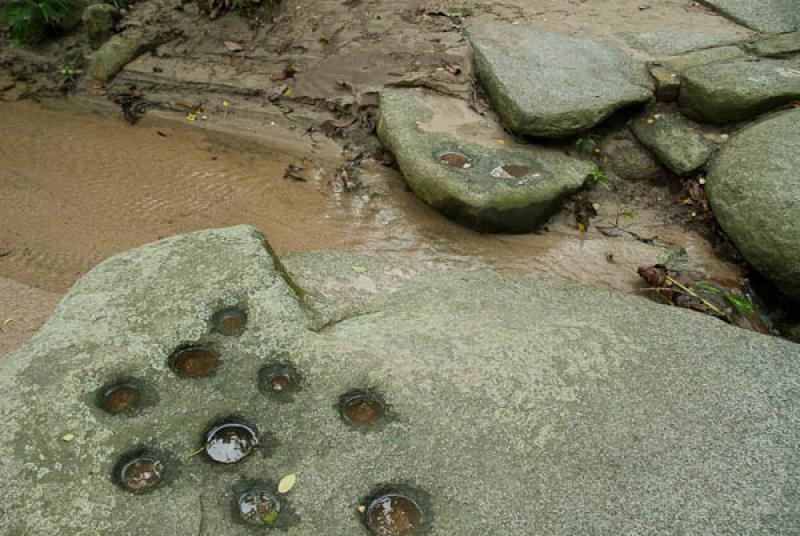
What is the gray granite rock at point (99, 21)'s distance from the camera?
689 cm

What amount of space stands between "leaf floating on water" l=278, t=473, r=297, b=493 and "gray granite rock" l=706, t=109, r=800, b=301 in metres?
3.47

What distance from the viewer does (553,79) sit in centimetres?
534

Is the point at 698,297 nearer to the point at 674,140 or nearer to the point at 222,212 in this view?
the point at 674,140

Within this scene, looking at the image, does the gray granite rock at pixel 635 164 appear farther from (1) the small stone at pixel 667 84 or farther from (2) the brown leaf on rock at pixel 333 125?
(2) the brown leaf on rock at pixel 333 125

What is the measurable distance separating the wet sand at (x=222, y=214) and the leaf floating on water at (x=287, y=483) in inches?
86.0

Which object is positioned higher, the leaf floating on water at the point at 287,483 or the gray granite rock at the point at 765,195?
the leaf floating on water at the point at 287,483

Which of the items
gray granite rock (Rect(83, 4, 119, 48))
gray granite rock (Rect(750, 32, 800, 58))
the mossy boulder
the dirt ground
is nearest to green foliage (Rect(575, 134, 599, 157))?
the dirt ground

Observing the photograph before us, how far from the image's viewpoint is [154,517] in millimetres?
2338

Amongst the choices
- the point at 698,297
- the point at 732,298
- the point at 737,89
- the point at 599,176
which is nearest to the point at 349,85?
the point at 599,176

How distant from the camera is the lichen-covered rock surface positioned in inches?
94.9

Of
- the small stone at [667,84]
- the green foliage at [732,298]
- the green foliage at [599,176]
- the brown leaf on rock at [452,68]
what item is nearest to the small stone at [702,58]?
the small stone at [667,84]

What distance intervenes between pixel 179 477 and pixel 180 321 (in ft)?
2.65

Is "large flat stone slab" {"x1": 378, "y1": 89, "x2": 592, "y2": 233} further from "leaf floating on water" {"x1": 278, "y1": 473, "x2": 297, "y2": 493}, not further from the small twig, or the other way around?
"leaf floating on water" {"x1": 278, "y1": 473, "x2": 297, "y2": 493}

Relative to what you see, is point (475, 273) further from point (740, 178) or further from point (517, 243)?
point (740, 178)
